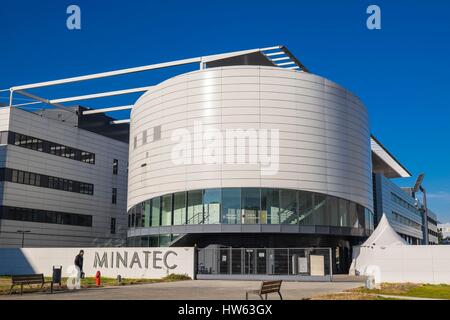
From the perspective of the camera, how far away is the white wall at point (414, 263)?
34675 millimetres

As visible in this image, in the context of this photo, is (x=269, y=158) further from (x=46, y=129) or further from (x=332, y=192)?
(x=46, y=129)

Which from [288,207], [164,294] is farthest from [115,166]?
[164,294]

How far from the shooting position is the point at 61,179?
220 feet

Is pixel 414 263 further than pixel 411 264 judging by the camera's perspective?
No

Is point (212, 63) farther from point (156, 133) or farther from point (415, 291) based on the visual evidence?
point (415, 291)

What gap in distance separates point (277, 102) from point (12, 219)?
109ft

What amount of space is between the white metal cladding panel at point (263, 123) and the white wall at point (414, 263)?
12527mm

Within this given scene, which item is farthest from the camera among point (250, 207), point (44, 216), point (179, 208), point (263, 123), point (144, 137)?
point (44, 216)

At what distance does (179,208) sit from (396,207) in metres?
61.4

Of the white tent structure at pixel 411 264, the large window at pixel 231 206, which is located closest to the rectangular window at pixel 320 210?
the large window at pixel 231 206

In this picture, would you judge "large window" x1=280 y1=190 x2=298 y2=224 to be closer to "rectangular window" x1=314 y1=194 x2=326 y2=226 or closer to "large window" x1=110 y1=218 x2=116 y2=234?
"rectangular window" x1=314 y1=194 x2=326 y2=226

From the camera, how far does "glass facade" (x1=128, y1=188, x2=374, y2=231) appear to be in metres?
47.1

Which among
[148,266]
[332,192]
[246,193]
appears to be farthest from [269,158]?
[148,266]

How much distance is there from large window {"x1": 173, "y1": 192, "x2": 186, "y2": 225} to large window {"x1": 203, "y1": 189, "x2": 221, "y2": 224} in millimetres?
2286
